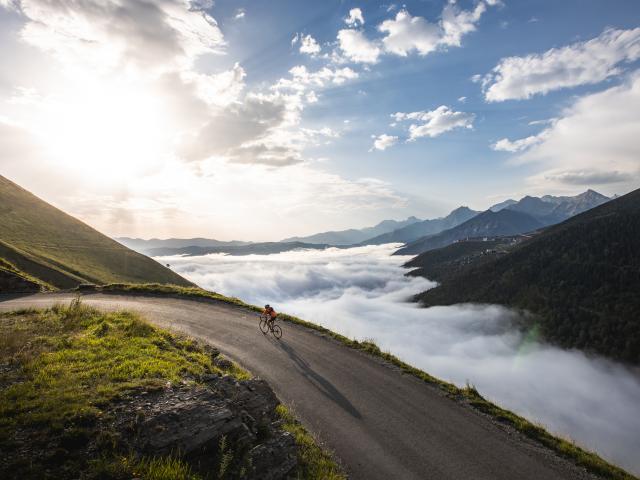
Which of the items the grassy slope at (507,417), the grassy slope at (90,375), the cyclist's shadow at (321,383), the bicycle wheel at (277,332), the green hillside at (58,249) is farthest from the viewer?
the green hillside at (58,249)

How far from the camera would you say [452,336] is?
194 m

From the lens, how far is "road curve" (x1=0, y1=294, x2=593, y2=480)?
11.8 m

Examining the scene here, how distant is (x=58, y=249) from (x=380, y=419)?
105m

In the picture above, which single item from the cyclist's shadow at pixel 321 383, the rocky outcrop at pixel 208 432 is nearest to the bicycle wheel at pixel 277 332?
the cyclist's shadow at pixel 321 383

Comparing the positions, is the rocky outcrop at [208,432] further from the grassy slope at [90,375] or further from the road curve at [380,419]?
the road curve at [380,419]

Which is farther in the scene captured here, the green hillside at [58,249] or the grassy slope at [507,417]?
the green hillside at [58,249]

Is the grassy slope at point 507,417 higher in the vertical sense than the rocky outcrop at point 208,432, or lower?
lower

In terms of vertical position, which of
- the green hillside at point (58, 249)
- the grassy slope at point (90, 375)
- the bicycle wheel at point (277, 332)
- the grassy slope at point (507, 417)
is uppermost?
the green hillside at point (58, 249)

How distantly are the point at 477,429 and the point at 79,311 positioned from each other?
23861 mm

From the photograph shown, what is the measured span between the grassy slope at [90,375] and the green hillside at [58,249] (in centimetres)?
5127

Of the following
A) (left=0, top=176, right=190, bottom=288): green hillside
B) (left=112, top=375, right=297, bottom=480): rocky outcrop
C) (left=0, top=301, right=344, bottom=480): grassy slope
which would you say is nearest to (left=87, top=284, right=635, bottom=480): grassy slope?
(left=0, top=301, right=344, bottom=480): grassy slope

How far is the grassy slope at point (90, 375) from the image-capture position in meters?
7.52

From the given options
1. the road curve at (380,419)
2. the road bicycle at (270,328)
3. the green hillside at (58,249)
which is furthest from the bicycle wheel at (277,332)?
the green hillside at (58,249)

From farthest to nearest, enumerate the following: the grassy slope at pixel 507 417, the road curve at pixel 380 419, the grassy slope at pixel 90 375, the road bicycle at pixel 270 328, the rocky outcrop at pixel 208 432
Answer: the road bicycle at pixel 270 328 → the grassy slope at pixel 507 417 → the road curve at pixel 380 419 → the rocky outcrop at pixel 208 432 → the grassy slope at pixel 90 375
